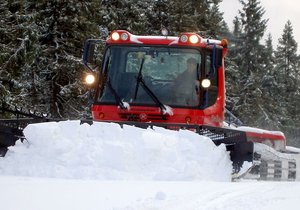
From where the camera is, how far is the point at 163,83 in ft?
28.5

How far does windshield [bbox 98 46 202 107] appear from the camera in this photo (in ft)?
28.3

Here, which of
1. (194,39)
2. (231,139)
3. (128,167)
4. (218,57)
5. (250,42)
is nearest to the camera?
(128,167)

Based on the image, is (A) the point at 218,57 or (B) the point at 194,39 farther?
(B) the point at 194,39

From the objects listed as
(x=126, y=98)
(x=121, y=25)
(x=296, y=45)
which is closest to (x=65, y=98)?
(x=121, y=25)

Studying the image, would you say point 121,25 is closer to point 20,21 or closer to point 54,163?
point 20,21

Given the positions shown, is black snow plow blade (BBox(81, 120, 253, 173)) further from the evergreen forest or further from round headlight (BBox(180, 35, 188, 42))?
the evergreen forest

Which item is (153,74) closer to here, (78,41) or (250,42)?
(78,41)

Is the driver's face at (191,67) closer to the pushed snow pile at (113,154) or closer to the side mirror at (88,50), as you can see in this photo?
the side mirror at (88,50)

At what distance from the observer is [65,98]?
1841cm

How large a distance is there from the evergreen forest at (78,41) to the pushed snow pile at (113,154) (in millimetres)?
8197

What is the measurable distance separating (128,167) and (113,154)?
0.82ft

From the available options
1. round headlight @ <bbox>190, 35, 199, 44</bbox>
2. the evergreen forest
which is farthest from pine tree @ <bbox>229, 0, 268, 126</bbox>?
round headlight @ <bbox>190, 35, 199, 44</bbox>

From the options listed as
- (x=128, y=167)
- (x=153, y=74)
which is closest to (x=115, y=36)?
(x=153, y=74)

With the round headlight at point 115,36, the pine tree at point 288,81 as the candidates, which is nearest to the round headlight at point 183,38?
the round headlight at point 115,36
